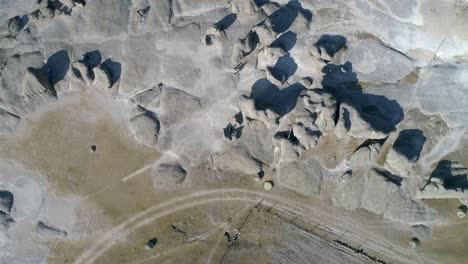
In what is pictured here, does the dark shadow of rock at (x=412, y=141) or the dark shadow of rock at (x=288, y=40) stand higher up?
the dark shadow of rock at (x=288, y=40)

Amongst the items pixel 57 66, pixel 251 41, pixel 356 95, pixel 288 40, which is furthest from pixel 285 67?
pixel 57 66

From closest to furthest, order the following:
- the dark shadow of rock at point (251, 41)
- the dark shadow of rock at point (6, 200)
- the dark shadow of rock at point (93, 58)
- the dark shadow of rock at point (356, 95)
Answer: the dark shadow of rock at point (251, 41) → the dark shadow of rock at point (6, 200) → the dark shadow of rock at point (93, 58) → the dark shadow of rock at point (356, 95)

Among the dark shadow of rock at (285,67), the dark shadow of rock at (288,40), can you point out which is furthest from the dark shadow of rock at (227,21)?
the dark shadow of rock at (285,67)

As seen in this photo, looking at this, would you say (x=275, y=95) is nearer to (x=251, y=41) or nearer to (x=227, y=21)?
(x=251, y=41)

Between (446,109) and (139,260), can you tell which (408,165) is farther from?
(139,260)

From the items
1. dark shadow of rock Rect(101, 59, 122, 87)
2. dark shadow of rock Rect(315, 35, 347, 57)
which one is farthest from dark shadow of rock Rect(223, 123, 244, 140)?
dark shadow of rock Rect(101, 59, 122, 87)

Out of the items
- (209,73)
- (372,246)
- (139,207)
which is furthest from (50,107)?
(372,246)

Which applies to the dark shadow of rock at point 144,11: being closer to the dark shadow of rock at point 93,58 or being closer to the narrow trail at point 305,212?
the dark shadow of rock at point 93,58
